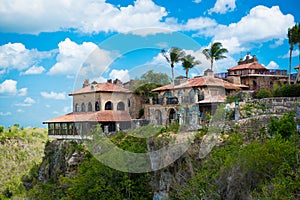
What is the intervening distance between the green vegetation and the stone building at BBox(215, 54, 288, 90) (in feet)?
115

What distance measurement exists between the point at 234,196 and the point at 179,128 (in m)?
13.3

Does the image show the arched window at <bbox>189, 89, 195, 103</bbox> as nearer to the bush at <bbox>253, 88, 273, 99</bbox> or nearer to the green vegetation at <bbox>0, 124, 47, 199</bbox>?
the bush at <bbox>253, 88, 273, 99</bbox>

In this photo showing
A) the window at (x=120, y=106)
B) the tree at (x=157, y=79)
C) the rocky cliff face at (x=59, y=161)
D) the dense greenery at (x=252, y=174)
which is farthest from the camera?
the window at (x=120, y=106)

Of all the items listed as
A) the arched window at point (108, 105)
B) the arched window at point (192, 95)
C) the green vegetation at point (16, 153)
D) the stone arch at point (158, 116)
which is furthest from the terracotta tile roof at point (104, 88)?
the green vegetation at point (16, 153)

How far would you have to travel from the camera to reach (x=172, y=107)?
141ft

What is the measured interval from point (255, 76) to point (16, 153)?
4531 centimetres

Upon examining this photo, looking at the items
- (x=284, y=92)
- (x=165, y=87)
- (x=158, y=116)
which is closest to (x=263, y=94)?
(x=284, y=92)

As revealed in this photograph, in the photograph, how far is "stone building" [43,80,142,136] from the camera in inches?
1695

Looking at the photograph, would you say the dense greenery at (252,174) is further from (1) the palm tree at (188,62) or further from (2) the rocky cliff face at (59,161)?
(1) the palm tree at (188,62)

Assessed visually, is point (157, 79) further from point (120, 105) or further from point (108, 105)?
point (108, 105)

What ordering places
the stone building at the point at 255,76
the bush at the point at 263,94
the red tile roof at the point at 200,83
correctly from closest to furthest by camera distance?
the bush at the point at 263,94 < the red tile roof at the point at 200,83 < the stone building at the point at 255,76

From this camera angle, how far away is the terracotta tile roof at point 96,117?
43.1m

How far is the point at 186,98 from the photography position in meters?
43.1

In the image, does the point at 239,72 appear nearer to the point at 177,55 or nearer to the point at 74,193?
the point at 177,55
